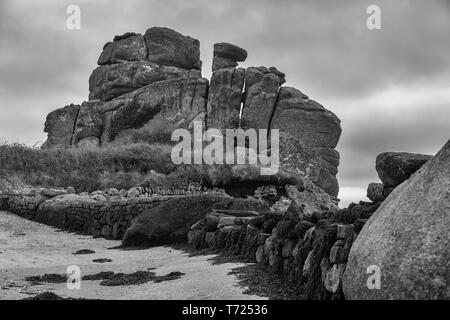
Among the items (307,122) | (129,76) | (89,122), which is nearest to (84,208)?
(307,122)

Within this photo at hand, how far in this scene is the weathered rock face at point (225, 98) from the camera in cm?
3762

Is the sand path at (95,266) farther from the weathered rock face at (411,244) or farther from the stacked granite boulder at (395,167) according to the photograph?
the stacked granite boulder at (395,167)

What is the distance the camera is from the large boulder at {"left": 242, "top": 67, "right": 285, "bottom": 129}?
37.8m

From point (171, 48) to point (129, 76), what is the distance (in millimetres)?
5920

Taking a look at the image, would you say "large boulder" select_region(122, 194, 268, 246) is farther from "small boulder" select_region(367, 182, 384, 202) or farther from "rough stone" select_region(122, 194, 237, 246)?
"small boulder" select_region(367, 182, 384, 202)

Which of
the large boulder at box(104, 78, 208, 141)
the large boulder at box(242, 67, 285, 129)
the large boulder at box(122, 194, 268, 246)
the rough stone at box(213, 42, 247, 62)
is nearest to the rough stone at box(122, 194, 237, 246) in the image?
the large boulder at box(122, 194, 268, 246)

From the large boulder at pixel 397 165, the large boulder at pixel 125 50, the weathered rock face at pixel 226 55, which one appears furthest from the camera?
the weathered rock face at pixel 226 55

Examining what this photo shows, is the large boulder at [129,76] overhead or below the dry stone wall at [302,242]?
overhead

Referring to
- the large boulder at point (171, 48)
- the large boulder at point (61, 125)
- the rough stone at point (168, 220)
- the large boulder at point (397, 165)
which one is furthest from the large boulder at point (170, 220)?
the large boulder at point (171, 48)

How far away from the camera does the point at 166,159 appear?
2484 centimetres

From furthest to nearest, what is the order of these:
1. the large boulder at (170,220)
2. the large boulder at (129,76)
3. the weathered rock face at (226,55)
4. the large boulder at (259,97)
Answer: the weathered rock face at (226,55), the large boulder at (129,76), the large boulder at (259,97), the large boulder at (170,220)

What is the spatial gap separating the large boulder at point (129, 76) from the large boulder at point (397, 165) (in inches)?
1467
